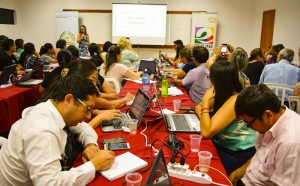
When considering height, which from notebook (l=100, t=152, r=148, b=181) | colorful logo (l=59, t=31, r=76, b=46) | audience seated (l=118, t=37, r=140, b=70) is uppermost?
colorful logo (l=59, t=31, r=76, b=46)

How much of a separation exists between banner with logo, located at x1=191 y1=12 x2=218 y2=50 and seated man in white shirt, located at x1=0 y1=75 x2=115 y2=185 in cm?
740

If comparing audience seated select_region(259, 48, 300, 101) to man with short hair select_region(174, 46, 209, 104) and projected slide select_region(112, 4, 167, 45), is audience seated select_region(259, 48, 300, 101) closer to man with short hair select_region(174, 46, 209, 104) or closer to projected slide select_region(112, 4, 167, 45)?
man with short hair select_region(174, 46, 209, 104)

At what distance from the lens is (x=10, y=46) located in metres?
4.96

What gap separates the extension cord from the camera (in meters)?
1.27

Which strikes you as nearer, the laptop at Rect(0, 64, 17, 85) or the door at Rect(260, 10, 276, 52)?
the laptop at Rect(0, 64, 17, 85)

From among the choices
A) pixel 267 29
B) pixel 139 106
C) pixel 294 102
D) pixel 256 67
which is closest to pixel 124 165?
pixel 139 106

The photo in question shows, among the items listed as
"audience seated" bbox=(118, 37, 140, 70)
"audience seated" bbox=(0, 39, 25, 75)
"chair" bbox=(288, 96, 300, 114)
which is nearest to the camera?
"chair" bbox=(288, 96, 300, 114)

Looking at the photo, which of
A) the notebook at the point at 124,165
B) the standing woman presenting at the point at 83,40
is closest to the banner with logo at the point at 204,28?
the standing woman presenting at the point at 83,40

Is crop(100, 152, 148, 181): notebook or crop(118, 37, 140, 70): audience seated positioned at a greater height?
crop(118, 37, 140, 70): audience seated

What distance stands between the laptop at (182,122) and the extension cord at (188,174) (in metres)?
0.58

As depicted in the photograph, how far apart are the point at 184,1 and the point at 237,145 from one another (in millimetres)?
7260

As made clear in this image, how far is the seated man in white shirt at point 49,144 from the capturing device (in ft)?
3.51

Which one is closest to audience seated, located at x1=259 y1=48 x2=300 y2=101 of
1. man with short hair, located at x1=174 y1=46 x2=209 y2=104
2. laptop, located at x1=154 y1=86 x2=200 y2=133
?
man with short hair, located at x1=174 y1=46 x2=209 y2=104

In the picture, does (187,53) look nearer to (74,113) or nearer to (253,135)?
(253,135)
